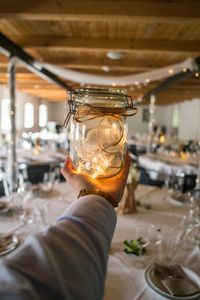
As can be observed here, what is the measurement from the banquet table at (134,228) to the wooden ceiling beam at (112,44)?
189 centimetres

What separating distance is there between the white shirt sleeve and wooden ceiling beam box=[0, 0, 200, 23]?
81.1 inches

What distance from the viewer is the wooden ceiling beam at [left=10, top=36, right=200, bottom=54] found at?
10.9 feet

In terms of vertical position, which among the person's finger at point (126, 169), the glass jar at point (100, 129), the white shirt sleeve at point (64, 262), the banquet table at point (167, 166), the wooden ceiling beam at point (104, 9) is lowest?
the banquet table at point (167, 166)

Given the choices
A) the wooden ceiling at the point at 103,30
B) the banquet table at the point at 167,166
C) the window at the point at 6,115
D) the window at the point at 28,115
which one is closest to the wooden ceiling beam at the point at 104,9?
the wooden ceiling at the point at 103,30

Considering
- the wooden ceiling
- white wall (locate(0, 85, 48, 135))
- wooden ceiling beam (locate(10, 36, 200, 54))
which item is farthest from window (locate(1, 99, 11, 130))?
white wall (locate(0, 85, 48, 135))

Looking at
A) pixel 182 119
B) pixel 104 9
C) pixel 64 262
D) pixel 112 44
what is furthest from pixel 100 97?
pixel 182 119

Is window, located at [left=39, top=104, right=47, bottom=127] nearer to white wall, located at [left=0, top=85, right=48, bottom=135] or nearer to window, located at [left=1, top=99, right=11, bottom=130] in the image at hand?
white wall, located at [left=0, top=85, right=48, bottom=135]

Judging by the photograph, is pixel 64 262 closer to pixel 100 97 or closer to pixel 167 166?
pixel 100 97

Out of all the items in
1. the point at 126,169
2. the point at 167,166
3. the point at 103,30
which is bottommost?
the point at 167,166

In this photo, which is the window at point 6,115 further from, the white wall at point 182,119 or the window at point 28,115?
the window at point 28,115

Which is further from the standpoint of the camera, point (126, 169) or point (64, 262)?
point (126, 169)

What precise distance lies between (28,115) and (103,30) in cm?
1115

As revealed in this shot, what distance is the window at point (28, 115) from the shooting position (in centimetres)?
1295

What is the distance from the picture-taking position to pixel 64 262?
51 cm
